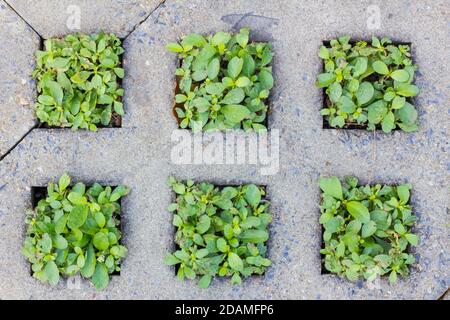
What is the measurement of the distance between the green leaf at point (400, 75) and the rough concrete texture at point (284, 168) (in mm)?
157

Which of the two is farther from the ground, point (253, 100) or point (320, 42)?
point (320, 42)

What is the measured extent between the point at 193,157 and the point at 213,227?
0.31 meters

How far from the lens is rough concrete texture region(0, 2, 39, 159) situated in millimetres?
2361

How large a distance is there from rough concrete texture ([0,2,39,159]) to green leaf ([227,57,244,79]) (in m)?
0.83

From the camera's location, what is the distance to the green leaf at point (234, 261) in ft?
7.26

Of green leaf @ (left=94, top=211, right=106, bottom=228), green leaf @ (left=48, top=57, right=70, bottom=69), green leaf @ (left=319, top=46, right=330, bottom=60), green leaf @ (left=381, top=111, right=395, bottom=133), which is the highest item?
green leaf @ (left=319, top=46, right=330, bottom=60)

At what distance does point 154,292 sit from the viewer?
7.77 feet

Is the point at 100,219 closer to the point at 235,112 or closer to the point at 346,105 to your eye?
the point at 235,112

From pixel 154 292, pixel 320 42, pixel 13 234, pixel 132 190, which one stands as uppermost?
pixel 320 42

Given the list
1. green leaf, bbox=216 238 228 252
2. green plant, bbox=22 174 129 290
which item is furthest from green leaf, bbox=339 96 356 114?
Result: green plant, bbox=22 174 129 290

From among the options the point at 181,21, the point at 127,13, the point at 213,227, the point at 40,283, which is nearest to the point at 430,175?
the point at 213,227

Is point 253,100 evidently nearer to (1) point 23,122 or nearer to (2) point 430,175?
(2) point 430,175

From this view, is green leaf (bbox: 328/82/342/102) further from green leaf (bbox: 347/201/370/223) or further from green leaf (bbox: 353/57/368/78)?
green leaf (bbox: 347/201/370/223)

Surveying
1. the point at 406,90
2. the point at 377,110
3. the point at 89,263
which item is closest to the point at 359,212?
the point at 377,110
